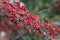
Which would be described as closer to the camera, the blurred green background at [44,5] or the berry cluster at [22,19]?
the berry cluster at [22,19]

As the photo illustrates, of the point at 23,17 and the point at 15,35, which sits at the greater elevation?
the point at 23,17

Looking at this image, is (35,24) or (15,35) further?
(15,35)

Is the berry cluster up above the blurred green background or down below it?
above

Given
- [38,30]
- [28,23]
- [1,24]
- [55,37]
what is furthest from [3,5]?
[1,24]

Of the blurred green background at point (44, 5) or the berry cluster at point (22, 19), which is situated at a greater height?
the berry cluster at point (22, 19)

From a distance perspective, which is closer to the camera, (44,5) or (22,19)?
(22,19)

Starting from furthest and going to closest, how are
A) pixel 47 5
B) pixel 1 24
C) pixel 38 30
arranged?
pixel 47 5 → pixel 1 24 → pixel 38 30

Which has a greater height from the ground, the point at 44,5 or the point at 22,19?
the point at 22,19

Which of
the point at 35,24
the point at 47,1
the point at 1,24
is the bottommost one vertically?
the point at 1,24

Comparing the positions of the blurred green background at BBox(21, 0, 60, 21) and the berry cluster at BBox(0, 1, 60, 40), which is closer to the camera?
the berry cluster at BBox(0, 1, 60, 40)

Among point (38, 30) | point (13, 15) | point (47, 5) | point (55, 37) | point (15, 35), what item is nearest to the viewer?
point (13, 15)

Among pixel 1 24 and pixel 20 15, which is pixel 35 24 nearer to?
pixel 20 15
